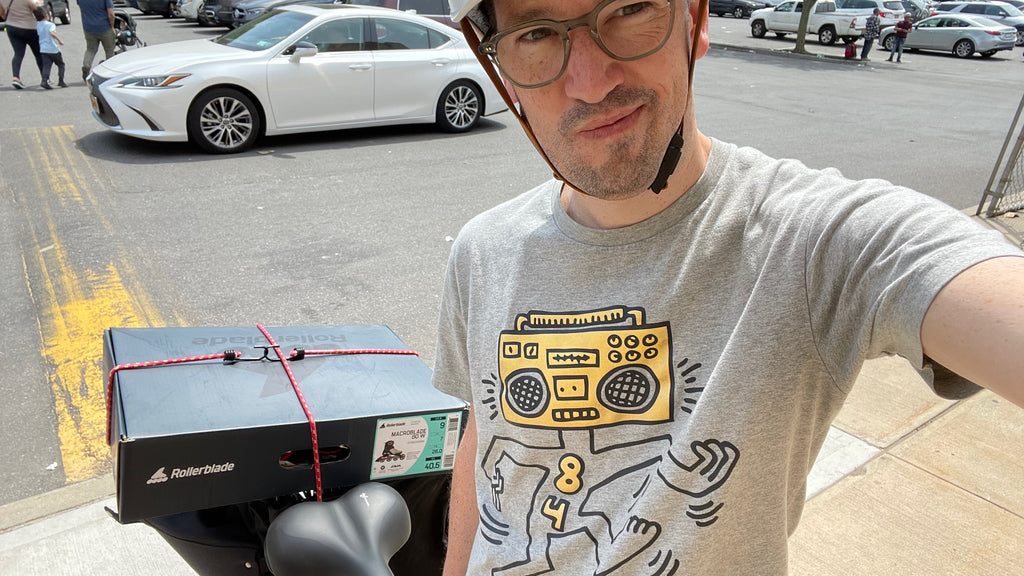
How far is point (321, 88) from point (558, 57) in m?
8.30

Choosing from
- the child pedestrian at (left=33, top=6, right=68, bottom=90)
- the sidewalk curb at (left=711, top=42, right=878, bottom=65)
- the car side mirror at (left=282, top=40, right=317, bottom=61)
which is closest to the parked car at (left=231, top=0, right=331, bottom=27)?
the child pedestrian at (left=33, top=6, right=68, bottom=90)

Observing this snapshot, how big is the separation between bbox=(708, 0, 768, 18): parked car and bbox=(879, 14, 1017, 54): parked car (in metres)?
10.1

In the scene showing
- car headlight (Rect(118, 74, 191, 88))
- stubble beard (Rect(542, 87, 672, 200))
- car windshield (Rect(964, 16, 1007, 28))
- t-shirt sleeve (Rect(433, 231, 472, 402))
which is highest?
stubble beard (Rect(542, 87, 672, 200))

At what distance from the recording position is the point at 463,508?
5.25 ft

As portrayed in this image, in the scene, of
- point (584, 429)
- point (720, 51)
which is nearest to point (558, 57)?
point (584, 429)

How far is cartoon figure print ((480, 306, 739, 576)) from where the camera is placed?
117cm

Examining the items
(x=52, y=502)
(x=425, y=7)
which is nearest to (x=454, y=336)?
(x=52, y=502)

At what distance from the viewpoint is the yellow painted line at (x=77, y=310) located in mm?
3574

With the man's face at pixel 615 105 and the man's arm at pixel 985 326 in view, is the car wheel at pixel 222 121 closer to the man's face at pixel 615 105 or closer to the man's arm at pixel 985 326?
the man's face at pixel 615 105

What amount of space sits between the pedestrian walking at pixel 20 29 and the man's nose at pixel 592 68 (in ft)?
46.2

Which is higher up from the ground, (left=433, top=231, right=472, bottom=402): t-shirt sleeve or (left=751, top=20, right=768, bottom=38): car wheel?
(left=433, top=231, right=472, bottom=402): t-shirt sleeve

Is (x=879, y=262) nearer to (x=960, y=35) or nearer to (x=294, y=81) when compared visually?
(x=294, y=81)

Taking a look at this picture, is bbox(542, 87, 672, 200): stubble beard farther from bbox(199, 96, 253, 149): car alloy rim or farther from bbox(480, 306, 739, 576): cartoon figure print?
bbox(199, 96, 253, 149): car alloy rim

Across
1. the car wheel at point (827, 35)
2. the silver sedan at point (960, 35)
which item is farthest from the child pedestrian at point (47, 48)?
the silver sedan at point (960, 35)
